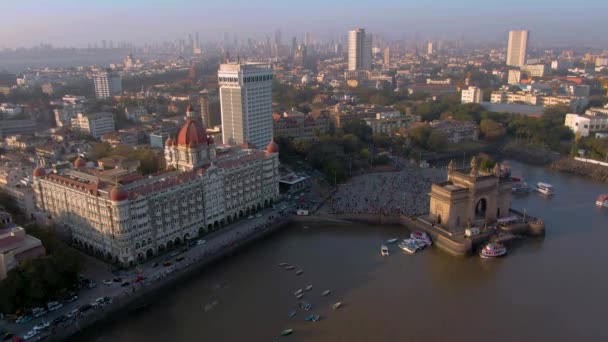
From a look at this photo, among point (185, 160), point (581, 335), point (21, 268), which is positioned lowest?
point (581, 335)

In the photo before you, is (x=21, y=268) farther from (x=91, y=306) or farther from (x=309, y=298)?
(x=309, y=298)

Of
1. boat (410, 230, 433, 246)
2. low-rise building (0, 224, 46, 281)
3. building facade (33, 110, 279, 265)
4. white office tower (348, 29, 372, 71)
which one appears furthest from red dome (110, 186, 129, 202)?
white office tower (348, 29, 372, 71)

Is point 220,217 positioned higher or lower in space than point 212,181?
lower

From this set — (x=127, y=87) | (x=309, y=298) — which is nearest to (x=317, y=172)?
(x=309, y=298)

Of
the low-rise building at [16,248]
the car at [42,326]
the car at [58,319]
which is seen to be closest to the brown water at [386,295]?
the car at [58,319]

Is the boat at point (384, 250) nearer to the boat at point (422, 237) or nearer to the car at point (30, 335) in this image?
the boat at point (422, 237)

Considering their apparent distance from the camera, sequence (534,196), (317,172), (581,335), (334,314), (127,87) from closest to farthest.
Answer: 1. (581,335)
2. (334,314)
3. (534,196)
4. (317,172)
5. (127,87)
